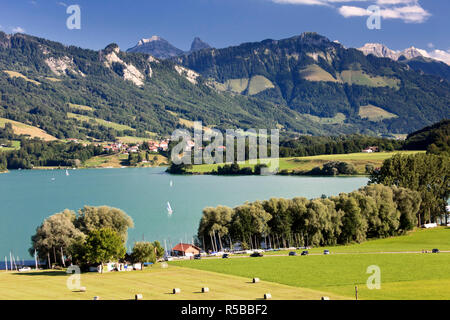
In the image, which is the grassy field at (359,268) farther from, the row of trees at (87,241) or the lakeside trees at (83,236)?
the lakeside trees at (83,236)

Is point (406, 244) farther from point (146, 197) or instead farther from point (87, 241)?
point (146, 197)

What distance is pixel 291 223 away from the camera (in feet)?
195

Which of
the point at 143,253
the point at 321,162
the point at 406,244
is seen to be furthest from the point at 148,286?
the point at 321,162

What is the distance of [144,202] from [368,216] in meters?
54.4

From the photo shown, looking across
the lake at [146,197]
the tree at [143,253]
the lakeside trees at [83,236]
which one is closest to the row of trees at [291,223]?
the lake at [146,197]

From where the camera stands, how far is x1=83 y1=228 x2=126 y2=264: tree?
43812mm

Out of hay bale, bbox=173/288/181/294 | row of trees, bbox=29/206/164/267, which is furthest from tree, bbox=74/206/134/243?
hay bale, bbox=173/288/181/294

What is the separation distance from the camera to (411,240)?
59.9 metres

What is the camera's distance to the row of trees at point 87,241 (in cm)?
4441

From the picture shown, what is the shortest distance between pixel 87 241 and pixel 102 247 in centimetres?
184

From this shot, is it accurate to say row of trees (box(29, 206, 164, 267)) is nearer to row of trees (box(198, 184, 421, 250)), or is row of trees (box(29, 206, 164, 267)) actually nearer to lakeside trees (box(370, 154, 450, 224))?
row of trees (box(198, 184, 421, 250))

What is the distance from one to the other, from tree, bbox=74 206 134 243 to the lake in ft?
19.7

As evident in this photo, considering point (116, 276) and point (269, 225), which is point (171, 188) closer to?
point (269, 225)

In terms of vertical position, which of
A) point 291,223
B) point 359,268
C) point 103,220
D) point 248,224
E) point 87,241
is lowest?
point 359,268
